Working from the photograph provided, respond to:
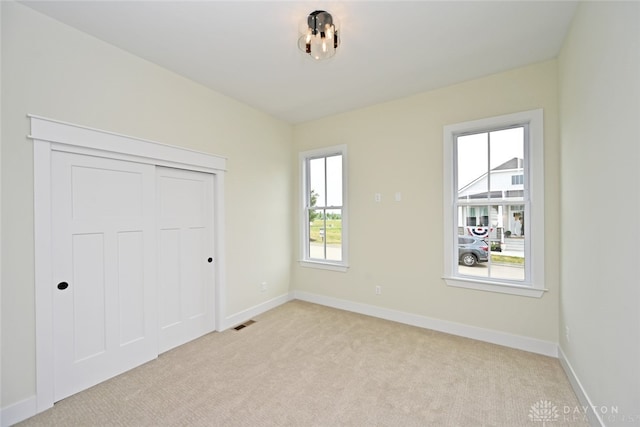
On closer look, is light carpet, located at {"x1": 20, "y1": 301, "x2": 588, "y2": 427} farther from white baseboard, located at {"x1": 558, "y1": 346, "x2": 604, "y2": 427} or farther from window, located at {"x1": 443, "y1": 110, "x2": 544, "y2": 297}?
window, located at {"x1": 443, "y1": 110, "x2": 544, "y2": 297}

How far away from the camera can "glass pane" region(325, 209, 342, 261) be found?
4070 millimetres

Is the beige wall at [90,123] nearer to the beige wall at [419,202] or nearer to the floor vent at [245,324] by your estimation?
the floor vent at [245,324]

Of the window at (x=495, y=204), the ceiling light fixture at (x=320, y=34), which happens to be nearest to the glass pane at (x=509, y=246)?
the window at (x=495, y=204)

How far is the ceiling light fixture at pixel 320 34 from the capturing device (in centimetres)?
191

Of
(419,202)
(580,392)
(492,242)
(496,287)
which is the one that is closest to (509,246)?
(492,242)

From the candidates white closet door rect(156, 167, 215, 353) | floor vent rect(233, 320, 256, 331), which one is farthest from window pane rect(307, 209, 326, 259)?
white closet door rect(156, 167, 215, 353)

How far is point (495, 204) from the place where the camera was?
290 centimetres

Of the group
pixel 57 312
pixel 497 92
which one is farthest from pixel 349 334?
pixel 497 92

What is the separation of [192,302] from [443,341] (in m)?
2.89

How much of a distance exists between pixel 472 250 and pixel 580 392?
4.75 feet

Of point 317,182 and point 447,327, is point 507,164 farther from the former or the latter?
point 317,182

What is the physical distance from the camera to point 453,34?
2.21m

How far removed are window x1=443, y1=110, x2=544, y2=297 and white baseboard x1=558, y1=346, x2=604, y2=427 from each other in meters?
0.60

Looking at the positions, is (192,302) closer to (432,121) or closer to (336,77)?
(336,77)
